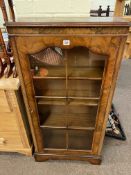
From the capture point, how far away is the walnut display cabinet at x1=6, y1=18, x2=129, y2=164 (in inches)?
32.2

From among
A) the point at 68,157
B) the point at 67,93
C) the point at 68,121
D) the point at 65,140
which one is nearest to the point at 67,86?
the point at 67,93

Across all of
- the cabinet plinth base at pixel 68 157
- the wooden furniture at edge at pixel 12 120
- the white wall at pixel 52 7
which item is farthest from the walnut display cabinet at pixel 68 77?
the white wall at pixel 52 7

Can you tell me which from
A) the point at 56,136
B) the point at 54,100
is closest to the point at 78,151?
the point at 56,136

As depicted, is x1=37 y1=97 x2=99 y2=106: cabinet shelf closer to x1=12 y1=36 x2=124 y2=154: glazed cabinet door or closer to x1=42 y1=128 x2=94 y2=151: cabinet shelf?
x1=12 y1=36 x2=124 y2=154: glazed cabinet door

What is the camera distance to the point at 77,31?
0.81 metres

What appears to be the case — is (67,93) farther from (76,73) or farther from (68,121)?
(68,121)

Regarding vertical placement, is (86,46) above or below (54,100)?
above

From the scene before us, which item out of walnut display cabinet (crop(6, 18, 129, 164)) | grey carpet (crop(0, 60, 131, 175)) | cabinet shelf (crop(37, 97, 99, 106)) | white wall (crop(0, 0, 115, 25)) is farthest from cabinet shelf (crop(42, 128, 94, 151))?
white wall (crop(0, 0, 115, 25))

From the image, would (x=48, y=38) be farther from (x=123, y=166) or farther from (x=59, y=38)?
(x=123, y=166)

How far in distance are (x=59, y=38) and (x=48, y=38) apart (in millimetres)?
57

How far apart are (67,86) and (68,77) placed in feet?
0.27

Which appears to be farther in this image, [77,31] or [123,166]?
[123,166]

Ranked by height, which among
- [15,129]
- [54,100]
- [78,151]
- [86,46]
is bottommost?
[78,151]

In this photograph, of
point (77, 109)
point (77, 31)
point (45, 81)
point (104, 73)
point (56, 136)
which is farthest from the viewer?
point (56, 136)
